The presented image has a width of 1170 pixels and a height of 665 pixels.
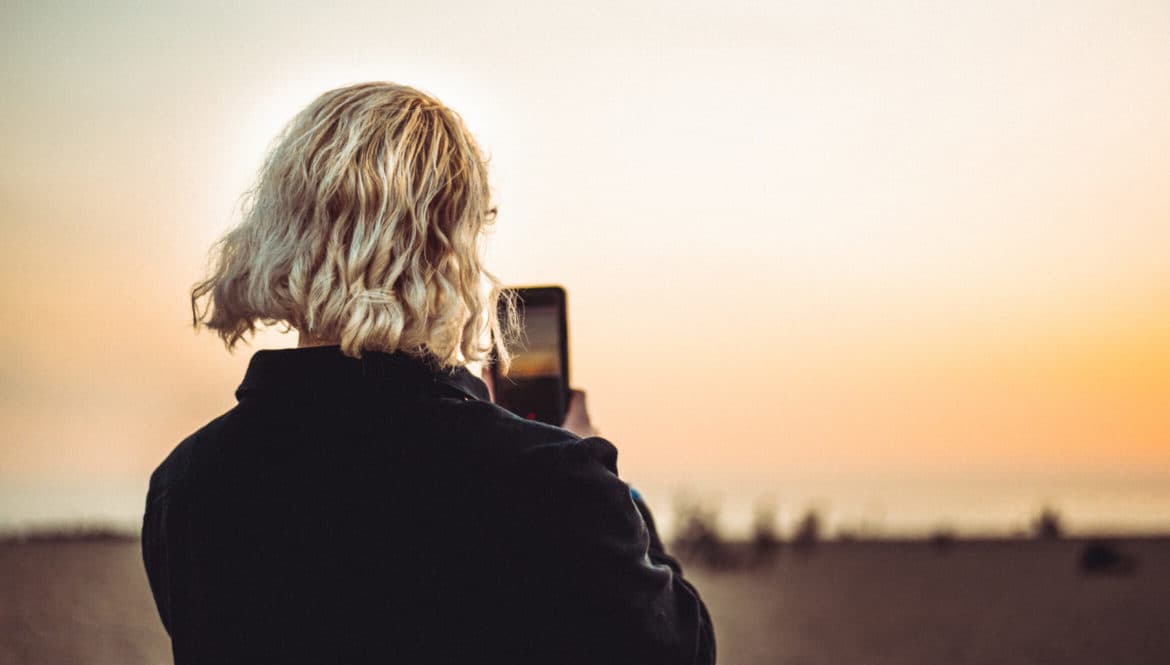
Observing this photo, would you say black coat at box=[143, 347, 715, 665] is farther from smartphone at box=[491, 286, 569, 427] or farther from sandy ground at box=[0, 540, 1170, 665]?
sandy ground at box=[0, 540, 1170, 665]

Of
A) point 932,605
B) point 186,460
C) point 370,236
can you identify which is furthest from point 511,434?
point 932,605

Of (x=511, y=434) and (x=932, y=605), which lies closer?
(x=511, y=434)

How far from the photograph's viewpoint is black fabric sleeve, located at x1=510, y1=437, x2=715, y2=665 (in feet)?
3.92

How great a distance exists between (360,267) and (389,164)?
141 millimetres

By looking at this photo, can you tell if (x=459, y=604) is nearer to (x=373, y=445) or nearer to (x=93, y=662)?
(x=373, y=445)

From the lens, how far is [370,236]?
4.05ft

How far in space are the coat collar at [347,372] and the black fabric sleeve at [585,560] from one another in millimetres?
142

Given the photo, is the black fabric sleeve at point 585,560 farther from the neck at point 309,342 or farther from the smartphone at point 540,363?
the smartphone at point 540,363

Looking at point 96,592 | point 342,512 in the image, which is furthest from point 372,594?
point 96,592

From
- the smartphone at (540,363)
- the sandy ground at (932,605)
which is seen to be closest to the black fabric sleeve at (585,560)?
the smartphone at (540,363)

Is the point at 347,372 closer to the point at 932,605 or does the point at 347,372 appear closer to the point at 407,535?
the point at 407,535

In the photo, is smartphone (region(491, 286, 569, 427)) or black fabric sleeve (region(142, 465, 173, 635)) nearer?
black fabric sleeve (region(142, 465, 173, 635))

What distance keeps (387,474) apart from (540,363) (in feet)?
2.15

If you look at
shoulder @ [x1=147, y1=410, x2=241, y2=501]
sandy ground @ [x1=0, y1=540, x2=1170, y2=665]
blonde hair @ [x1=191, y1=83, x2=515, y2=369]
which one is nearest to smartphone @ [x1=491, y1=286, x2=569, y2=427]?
blonde hair @ [x1=191, y1=83, x2=515, y2=369]
